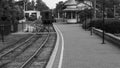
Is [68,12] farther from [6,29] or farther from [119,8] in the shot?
[6,29]

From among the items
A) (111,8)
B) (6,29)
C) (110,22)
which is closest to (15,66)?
(6,29)

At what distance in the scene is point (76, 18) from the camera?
75.9m

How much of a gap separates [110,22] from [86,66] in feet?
87.3

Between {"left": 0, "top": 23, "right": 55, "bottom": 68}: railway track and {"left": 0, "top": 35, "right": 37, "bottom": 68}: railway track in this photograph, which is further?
{"left": 0, "top": 35, "right": 37, "bottom": 68}: railway track

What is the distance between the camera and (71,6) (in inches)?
3105

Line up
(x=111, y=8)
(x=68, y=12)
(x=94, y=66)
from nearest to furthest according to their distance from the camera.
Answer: (x=94, y=66)
(x=68, y=12)
(x=111, y=8)

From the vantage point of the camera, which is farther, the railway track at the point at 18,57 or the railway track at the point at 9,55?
the railway track at the point at 9,55

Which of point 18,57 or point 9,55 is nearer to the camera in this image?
point 18,57

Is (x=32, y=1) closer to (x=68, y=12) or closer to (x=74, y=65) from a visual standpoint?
(x=68, y=12)

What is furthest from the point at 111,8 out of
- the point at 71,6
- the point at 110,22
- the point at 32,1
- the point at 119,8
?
the point at 32,1

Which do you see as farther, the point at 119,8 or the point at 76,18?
the point at 119,8

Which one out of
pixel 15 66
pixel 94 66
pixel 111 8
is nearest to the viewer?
pixel 94 66

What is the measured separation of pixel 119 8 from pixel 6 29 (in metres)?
73.6

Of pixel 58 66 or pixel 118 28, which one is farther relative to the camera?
pixel 118 28
